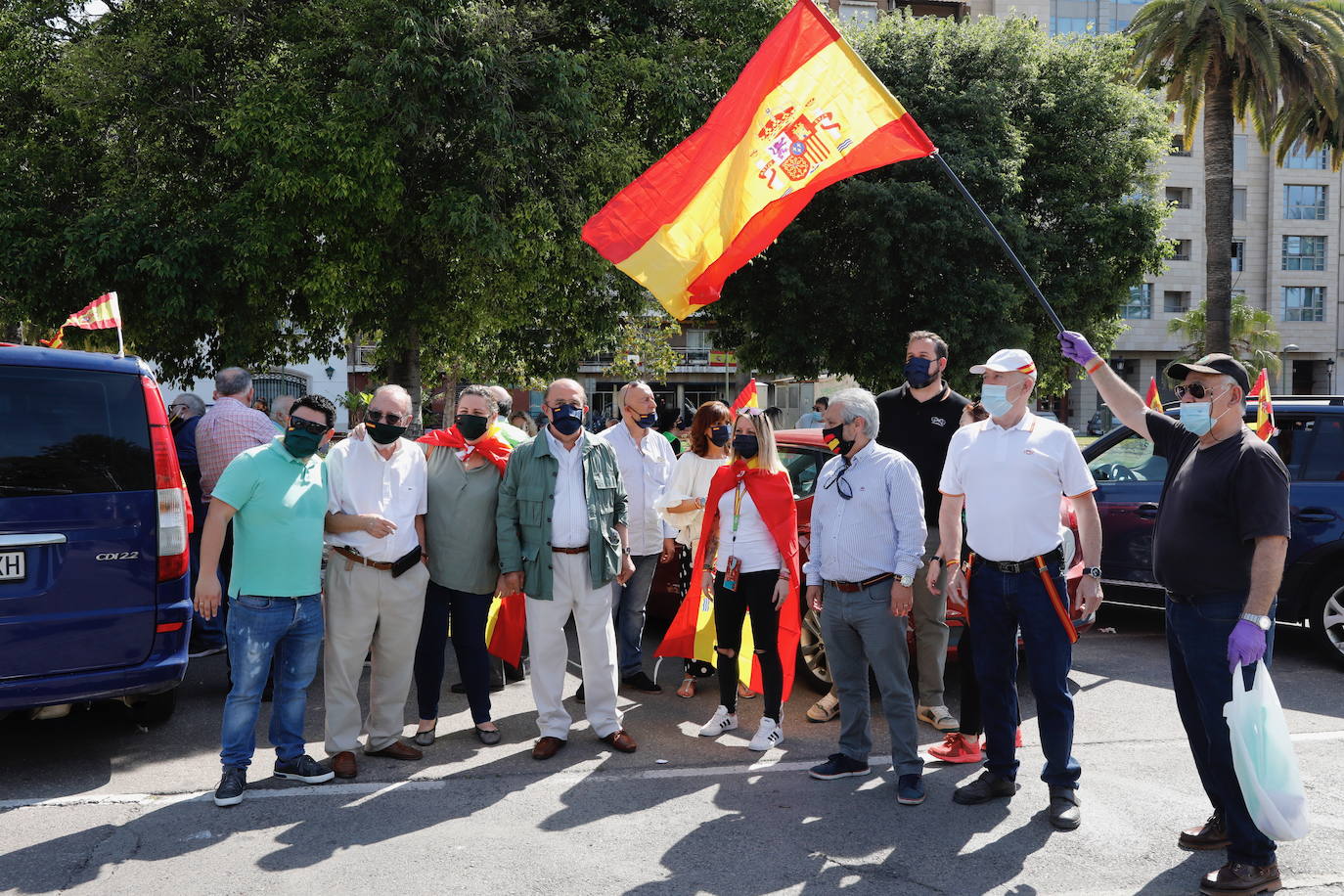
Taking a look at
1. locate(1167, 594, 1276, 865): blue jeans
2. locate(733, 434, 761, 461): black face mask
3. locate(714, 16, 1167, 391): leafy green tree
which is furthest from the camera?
locate(714, 16, 1167, 391): leafy green tree

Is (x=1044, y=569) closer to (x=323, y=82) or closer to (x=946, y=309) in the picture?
(x=323, y=82)

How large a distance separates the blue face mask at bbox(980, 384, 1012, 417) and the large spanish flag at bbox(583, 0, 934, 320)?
172cm

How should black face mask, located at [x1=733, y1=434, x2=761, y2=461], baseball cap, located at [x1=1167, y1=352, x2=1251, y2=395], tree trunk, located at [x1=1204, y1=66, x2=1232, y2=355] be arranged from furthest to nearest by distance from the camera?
tree trunk, located at [x1=1204, y1=66, x2=1232, y2=355] → black face mask, located at [x1=733, y1=434, x2=761, y2=461] → baseball cap, located at [x1=1167, y1=352, x2=1251, y2=395]

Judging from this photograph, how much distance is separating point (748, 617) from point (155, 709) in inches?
132

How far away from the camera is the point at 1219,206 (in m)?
19.5

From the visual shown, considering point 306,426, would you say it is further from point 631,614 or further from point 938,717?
point 938,717

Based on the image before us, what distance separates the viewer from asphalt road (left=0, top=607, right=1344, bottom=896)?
4074 millimetres

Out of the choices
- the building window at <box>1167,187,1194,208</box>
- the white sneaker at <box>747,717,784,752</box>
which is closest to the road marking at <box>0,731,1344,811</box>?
the white sneaker at <box>747,717,784,752</box>

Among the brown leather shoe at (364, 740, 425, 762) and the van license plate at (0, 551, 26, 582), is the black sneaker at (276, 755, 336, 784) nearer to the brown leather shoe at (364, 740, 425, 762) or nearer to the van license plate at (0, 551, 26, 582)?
the brown leather shoe at (364, 740, 425, 762)

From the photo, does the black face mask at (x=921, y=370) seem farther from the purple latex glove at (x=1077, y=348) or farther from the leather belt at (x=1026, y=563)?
the leather belt at (x=1026, y=563)

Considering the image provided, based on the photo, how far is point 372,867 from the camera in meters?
4.17

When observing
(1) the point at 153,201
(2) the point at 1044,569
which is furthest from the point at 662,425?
(1) the point at 153,201

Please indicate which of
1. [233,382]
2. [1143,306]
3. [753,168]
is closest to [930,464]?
[753,168]

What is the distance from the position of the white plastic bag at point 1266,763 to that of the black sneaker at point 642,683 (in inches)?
148
